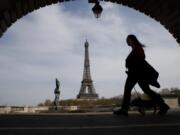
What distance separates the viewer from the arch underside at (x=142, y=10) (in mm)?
13406

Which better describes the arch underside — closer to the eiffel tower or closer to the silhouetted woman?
the silhouetted woman

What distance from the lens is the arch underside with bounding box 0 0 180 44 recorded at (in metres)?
13.4

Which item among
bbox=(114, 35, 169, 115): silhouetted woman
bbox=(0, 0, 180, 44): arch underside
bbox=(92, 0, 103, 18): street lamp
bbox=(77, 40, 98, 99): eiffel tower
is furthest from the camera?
A: bbox=(77, 40, 98, 99): eiffel tower

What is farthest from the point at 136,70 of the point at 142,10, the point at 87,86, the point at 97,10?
the point at 87,86

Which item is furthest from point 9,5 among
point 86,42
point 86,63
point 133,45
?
point 86,42

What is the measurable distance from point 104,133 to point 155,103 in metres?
4.72

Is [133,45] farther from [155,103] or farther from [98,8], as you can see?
[98,8]

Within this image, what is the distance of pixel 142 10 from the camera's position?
15219 mm

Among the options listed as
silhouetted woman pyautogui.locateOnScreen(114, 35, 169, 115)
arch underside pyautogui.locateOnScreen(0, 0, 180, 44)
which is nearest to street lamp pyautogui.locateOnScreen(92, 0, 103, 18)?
arch underside pyautogui.locateOnScreen(0, 0, 180, 44)

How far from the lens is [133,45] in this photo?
27.8ft

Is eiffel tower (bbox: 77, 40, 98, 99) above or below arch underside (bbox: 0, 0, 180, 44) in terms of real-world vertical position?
above

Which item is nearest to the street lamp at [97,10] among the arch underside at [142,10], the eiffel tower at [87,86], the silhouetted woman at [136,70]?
the arch underside at [142,10]

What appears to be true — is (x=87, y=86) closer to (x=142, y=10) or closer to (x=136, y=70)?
(x=142, y=10)

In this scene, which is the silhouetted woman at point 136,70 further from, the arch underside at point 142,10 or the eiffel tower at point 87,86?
the eiffel tower at point 87,86
